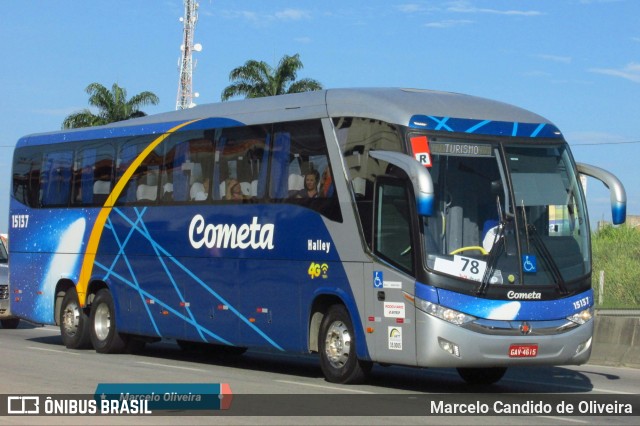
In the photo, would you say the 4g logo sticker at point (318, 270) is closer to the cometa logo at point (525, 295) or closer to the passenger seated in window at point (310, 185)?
the passenger seated in window at point (310, 185)

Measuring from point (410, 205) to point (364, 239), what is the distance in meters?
1.01

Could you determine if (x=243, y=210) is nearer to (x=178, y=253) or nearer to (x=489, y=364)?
(x=178, y=253)

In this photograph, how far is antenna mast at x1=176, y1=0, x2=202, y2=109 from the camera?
6466 cm

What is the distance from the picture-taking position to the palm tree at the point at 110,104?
69750 millimetres

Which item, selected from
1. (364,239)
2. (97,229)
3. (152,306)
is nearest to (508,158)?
(364,239)

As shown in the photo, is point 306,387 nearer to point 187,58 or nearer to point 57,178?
point 57,178

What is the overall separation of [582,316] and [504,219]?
1.59m

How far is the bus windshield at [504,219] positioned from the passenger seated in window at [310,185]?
2.05m

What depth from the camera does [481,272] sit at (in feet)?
45.7

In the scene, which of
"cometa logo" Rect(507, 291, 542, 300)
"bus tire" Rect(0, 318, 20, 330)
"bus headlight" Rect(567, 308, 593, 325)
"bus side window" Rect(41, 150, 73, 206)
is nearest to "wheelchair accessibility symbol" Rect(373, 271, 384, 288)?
"cometa logo" Rect(507, 291, 542, 300)

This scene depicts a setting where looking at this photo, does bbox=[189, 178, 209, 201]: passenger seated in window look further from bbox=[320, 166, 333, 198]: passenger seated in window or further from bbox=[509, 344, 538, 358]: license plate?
bbox=[509, 344, 538, 358]: license plate

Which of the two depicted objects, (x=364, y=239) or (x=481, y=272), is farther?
(x=364, y=239)

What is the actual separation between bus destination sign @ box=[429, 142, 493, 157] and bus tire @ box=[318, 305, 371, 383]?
2.49m

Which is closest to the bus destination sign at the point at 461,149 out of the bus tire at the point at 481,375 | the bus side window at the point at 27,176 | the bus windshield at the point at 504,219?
the bus windshield at the point at 504,219
